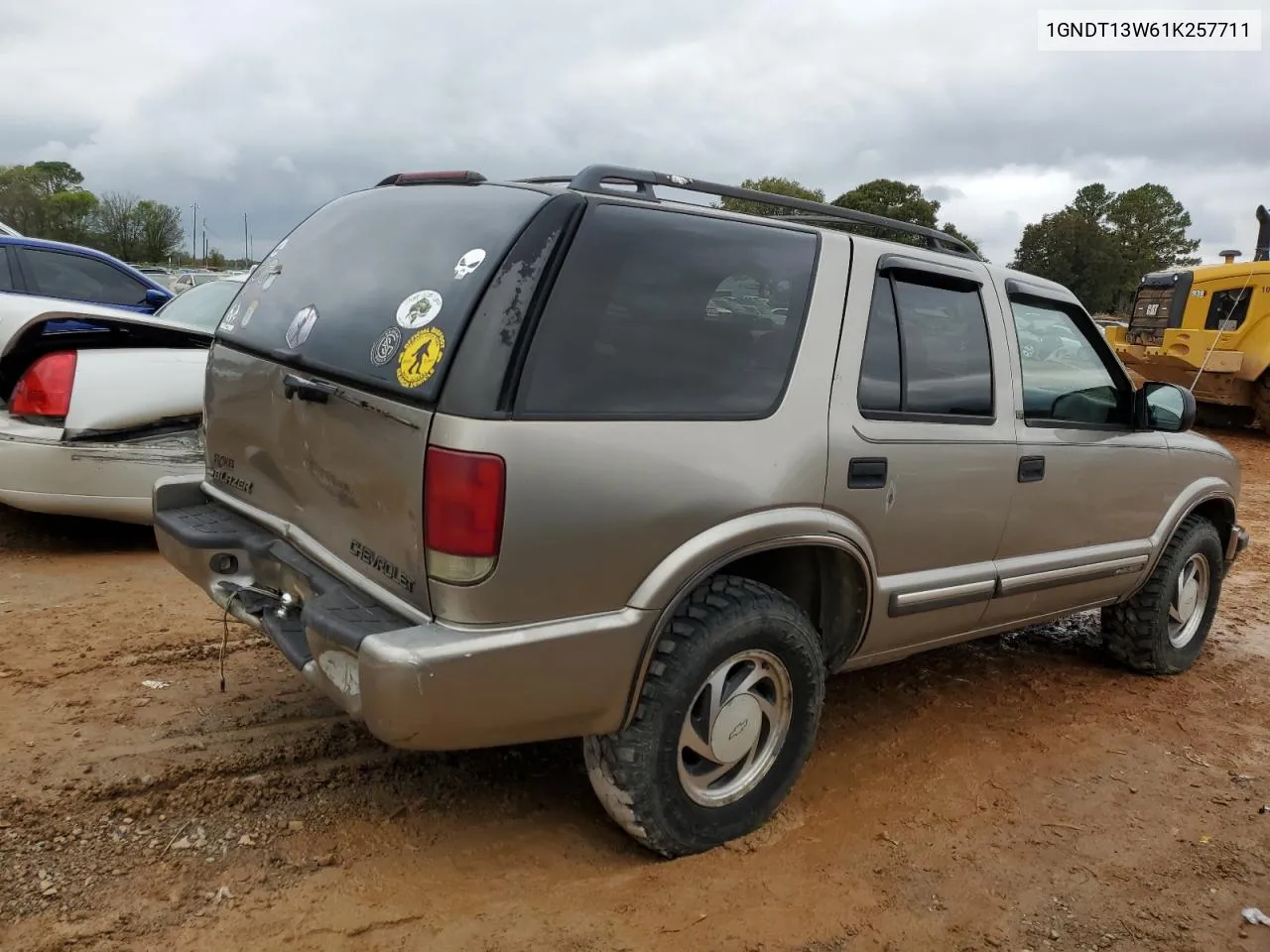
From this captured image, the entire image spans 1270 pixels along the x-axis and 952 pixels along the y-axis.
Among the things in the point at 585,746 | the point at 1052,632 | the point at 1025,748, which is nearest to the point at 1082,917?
the point at 1025,748

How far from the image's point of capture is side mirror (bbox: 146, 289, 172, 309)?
7.92 metres

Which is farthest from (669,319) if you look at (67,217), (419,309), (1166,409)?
(67,217)

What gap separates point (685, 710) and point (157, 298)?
708 cm

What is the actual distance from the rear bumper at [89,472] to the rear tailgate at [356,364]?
186 centimetres

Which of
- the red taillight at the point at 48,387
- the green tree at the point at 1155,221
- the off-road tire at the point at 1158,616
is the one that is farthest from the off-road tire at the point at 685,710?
the green tree at the point at 1155,221

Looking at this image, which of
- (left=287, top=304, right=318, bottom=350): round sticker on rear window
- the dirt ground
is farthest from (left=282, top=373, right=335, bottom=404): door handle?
the dirt ground

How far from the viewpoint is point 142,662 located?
12.8 feet

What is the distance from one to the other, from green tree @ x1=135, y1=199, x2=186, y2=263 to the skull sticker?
5586 cm

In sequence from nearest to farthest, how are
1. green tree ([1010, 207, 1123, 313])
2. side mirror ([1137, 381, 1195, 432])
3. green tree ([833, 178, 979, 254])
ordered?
side mirror ([1137, 381, 1195, 432]), green tree ([833, 178, 979, 254]), green tree ([1010, 207, 1123, 313])

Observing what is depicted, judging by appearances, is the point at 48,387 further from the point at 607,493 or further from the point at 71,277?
the point at 607,493

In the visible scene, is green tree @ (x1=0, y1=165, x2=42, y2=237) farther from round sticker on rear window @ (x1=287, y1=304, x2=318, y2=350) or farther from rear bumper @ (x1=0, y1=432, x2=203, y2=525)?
round sticker on rear window @ (x1=287, y1=304, x2=318, y2=350)

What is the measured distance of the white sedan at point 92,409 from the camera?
4820 mm

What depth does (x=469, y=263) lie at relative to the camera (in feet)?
8.04

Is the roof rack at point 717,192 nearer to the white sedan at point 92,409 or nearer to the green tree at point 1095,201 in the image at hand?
the white sedan at point 92,409
